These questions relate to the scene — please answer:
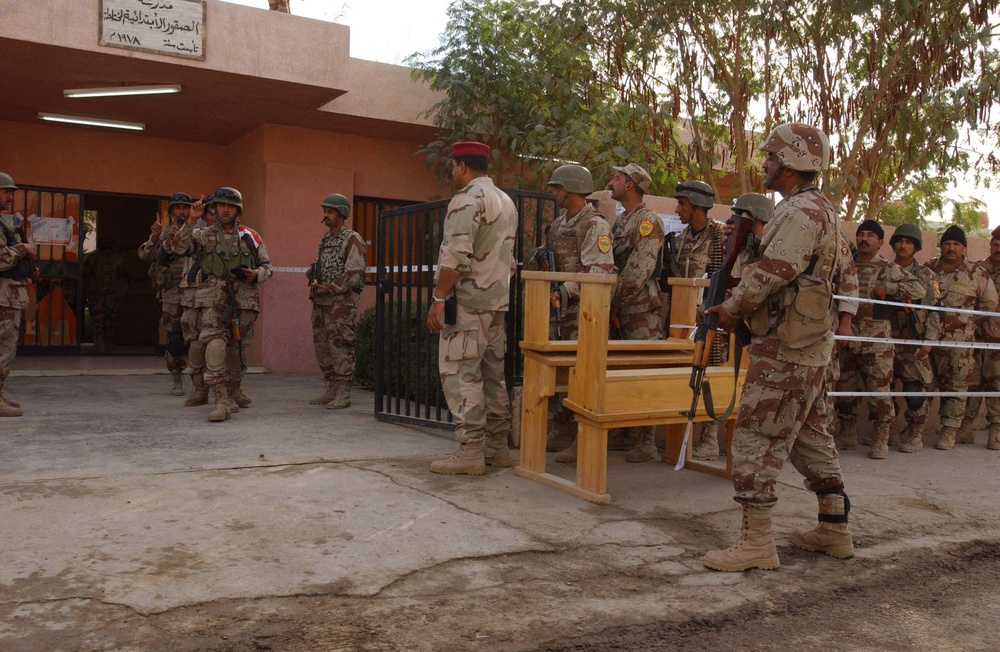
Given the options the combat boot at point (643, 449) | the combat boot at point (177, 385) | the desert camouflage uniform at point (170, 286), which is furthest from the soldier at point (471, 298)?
the combat boot at point (177, 385)

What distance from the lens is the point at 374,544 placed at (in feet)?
12.8

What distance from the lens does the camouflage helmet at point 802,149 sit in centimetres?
398

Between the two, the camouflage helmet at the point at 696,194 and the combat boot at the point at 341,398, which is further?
the combat boot at the point at 341,398

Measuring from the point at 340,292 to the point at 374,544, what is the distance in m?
4.41

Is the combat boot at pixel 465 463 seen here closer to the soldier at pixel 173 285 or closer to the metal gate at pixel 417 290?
the metal gate at pixel 417 290

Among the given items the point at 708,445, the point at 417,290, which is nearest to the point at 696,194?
the point at 708,445

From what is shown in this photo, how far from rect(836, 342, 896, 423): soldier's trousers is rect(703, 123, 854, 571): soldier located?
3.43 meters

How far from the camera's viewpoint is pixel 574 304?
6.28 m

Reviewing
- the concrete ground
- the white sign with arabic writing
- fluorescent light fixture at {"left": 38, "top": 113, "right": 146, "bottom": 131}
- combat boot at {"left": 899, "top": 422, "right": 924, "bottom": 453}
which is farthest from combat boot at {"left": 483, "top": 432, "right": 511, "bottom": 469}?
fluorescent light fixture at {"left": 38, "top": 113, "right": 146, "bottom": 131}

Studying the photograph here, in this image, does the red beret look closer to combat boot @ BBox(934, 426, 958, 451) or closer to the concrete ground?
the concrete ground

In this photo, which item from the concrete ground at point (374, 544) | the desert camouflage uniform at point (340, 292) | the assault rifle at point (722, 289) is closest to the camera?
the concrete ground at point (374, 544)

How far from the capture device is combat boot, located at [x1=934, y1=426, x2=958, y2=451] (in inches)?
294

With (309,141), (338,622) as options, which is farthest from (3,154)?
(338,622)

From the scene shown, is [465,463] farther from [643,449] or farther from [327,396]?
[327,396]
